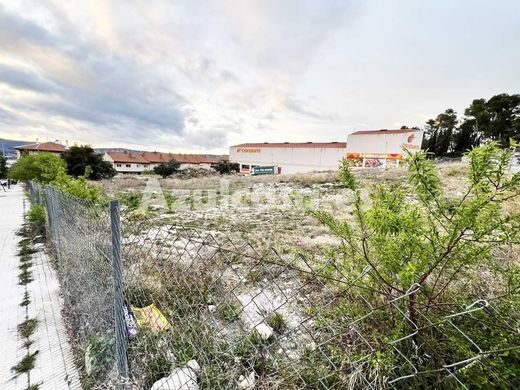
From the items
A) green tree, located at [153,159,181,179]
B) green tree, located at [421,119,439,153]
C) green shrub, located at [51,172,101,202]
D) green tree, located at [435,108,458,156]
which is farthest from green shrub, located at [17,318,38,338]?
green tree, located at [421,119,439,153]

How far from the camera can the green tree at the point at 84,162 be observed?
979 inches

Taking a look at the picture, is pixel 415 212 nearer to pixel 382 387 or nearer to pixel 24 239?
pixel 382 387

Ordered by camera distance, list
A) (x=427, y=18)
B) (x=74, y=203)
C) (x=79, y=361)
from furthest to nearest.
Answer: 1. (x=427, y=18)
2. (x=74, y=203)
3. (x=79, y=361)

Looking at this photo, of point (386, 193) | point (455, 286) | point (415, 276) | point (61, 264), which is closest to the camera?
point (415, 276)

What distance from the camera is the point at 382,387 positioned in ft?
4.03

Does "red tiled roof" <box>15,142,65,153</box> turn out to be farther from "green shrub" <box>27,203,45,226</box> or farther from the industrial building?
"green shrub" <box>27,203,45,226</box>

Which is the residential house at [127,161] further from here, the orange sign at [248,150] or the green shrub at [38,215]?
the green shrub at [38,215]

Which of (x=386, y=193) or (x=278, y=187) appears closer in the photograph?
(x=386, y=193)

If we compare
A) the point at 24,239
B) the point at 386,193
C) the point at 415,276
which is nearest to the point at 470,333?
the point at 415,276

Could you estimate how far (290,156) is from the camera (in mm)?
37250

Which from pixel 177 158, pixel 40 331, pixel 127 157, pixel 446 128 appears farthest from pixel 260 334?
pixel 177 158

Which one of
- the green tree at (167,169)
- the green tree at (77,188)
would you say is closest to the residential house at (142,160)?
the green tree at (167,169)

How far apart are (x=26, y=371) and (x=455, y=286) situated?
3561 millimetres

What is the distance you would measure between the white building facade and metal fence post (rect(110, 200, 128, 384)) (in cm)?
2532
